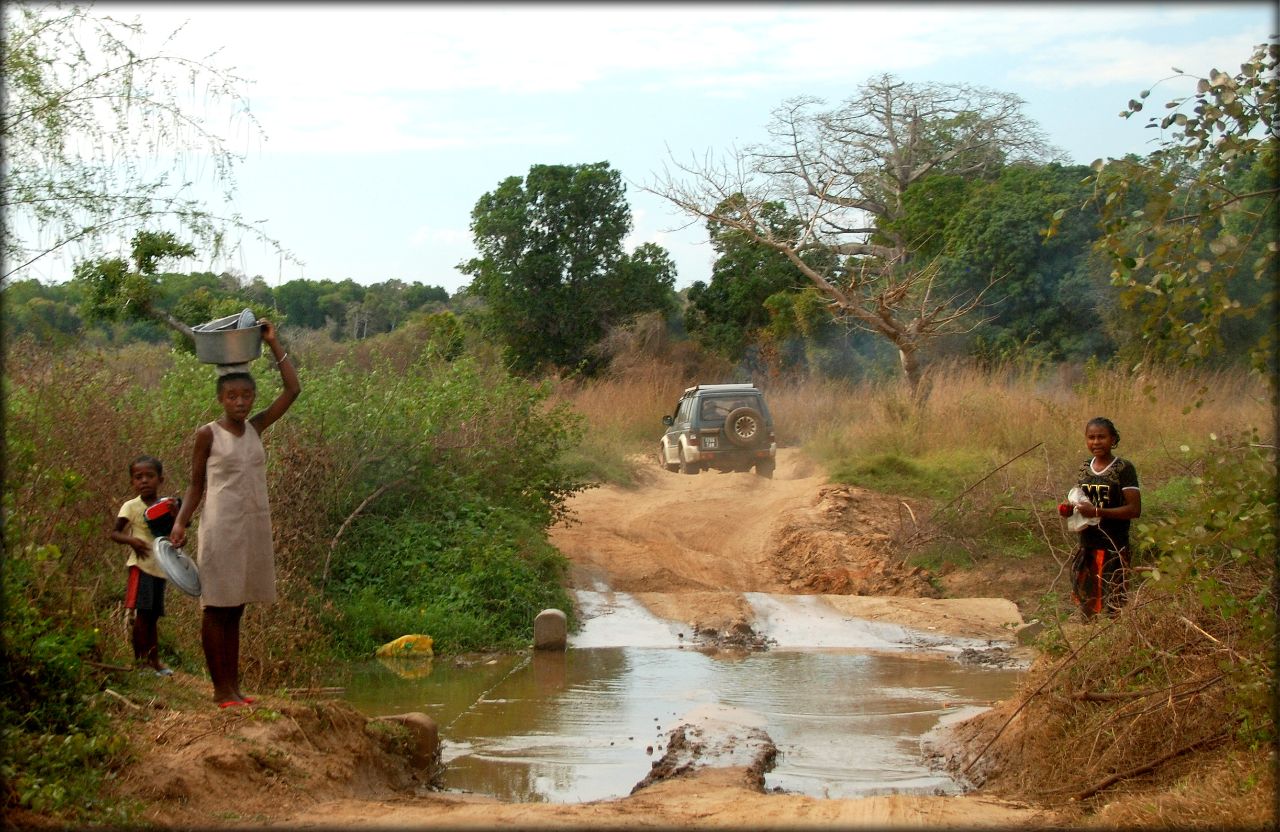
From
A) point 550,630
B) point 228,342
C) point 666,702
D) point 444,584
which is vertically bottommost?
point 550,630

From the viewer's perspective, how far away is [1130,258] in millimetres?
5637

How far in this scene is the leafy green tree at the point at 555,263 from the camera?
34.5 metres

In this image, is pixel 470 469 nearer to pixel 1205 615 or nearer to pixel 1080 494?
pixel 1080 494

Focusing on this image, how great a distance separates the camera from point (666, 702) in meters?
8.95

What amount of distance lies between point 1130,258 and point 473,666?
6621 millimetres

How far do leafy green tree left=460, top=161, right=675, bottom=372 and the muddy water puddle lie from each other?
2331 centimetres

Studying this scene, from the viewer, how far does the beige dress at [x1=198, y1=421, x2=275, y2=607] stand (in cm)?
585

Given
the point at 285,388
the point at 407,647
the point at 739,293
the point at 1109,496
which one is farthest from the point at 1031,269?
the point at 285,388

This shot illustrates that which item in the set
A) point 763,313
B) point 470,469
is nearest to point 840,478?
point 470,469

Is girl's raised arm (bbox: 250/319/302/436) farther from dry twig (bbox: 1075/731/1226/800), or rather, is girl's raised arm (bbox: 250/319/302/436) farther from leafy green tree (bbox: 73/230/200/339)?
dry twig (bbox: 1075/731/1226/800)

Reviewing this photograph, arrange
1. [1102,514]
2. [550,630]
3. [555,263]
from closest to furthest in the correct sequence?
[1102,514]
[550,630]
[555,263]

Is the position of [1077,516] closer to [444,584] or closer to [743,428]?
[444,584]

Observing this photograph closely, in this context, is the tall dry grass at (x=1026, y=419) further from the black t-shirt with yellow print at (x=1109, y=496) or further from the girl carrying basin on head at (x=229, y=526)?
the girl carrying basin on head at (x=229, y=526)

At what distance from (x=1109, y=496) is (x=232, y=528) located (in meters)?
5.55
